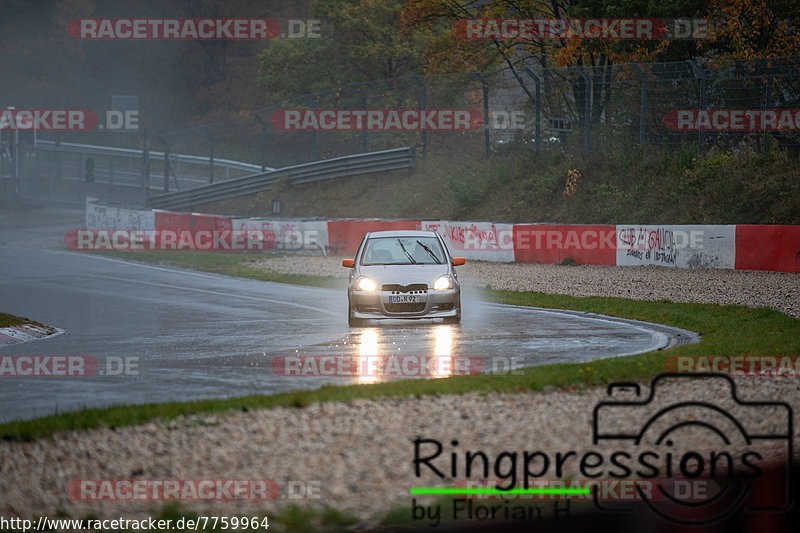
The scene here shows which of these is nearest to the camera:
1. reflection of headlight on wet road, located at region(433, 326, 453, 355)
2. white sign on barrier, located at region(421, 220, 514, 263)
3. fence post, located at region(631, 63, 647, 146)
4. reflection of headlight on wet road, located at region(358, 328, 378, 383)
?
reflection of headlight on wet road, located at region(358, 328, 378, 383)

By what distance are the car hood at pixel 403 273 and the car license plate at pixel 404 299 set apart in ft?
0.65

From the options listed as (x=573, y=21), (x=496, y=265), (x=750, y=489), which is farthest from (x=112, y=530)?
(x=573, y=21)

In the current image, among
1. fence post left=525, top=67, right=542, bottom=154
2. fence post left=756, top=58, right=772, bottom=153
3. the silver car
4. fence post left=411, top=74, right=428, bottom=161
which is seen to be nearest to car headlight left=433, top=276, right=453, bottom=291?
the silver car

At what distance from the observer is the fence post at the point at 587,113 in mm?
29853

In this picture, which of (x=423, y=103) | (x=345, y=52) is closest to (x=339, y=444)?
(x=423, y=103)

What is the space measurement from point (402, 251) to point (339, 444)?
8.99m

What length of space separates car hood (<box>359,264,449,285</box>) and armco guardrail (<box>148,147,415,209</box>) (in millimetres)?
25135

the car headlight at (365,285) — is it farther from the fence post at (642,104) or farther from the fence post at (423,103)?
the fence post at (423,103)

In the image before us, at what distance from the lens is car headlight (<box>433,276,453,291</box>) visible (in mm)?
14672

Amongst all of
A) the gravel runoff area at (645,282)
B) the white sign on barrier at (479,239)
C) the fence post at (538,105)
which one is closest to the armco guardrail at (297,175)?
the fence post at (538,105)

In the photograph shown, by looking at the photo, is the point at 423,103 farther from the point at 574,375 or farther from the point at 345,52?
the point at 574,375

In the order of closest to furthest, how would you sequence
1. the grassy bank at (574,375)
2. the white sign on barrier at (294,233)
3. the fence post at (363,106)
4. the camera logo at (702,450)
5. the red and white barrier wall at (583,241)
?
the camera logo at (702,450) → the grassy bank at (574,375) → the red and white barrier wall at (583,241) → the white sign on barrier at (294,233) → the fence post at (363,106)

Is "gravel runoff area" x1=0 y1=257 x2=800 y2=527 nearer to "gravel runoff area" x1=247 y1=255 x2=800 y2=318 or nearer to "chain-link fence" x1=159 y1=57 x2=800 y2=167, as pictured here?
"gravel runoff area" x1=247 y1=255 x2=800 y2=318

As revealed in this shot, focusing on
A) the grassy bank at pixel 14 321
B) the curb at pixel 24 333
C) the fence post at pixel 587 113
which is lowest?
the curb at pixel 24 333
